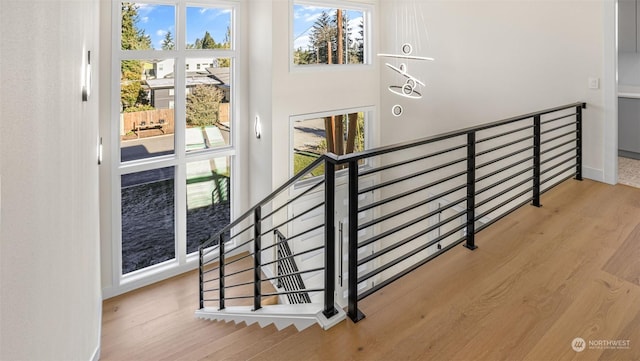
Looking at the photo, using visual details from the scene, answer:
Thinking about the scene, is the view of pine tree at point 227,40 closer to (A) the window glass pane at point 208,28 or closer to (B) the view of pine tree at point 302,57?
(A) the window glass pane at point 208,28

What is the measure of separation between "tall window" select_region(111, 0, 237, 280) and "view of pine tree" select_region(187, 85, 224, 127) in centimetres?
2

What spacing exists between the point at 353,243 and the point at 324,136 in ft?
16.2

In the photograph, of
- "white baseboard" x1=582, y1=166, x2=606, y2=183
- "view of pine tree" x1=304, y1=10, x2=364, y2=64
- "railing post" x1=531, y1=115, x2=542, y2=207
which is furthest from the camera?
"view of pine tree" x1=304, y1=10, x2=364, y2=64

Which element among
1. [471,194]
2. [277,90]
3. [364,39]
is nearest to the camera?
[471,194]

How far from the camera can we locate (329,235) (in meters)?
2.10

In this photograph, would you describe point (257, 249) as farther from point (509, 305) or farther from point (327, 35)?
point (327, 35)

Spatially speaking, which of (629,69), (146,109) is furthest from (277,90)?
(629,69)

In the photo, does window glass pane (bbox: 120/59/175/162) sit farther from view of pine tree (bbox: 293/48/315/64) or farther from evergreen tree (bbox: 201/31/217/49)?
view of pine tree (bbox: 293/48/315/64)

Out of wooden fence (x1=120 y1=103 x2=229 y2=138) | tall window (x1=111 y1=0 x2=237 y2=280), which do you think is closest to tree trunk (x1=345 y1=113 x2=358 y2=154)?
tall window (x1=111 y1=0 x2=237 y2=280)

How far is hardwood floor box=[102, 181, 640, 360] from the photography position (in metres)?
1.90

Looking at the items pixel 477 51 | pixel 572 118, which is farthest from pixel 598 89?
pixel 477 51

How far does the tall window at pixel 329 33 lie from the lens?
6.36 meters

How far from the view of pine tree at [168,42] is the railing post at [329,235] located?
497 cm

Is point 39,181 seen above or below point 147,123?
below
